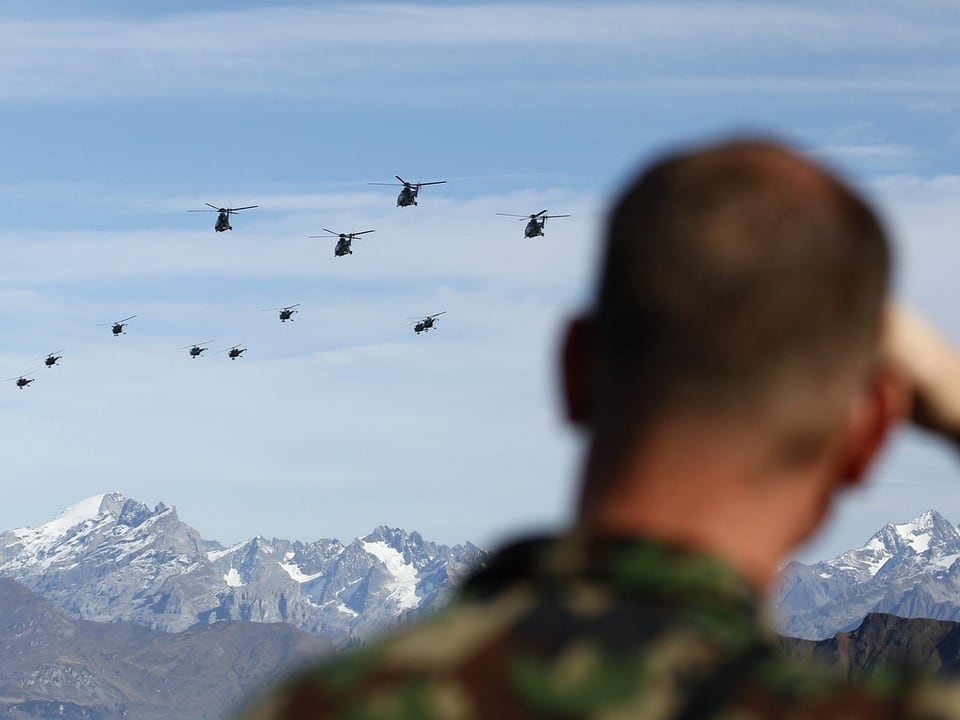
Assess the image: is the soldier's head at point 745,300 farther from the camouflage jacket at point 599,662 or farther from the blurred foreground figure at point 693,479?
the camouflage jacket at point 599,662

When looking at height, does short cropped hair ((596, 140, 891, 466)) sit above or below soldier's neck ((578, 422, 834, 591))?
above

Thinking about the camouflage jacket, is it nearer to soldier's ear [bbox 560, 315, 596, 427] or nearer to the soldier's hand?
soldier's ear [bbox 560, 315, 596, 427]

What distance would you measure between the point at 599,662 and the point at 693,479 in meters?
0.54

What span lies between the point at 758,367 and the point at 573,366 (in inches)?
29.6

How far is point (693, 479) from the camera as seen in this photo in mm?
4129

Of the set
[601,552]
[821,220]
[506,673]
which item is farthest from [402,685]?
[821,220]

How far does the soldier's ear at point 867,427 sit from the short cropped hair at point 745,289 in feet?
0.40

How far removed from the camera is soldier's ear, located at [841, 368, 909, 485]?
14.4ft

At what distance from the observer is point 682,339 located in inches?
164

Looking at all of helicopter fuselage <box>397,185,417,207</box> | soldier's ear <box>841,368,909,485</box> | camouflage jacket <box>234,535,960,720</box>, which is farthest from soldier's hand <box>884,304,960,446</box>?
helicopter fuselage <box>397,185,417,207</box>

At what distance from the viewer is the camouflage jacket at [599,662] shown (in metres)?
3.71

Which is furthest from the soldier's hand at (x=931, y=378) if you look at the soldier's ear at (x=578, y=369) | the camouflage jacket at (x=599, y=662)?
the camouflage jacket at (x=599, y=662)

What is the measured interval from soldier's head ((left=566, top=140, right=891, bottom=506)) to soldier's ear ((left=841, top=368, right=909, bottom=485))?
8 cm

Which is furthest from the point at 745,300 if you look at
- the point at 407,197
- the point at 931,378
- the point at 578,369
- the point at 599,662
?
the point at 407,197
